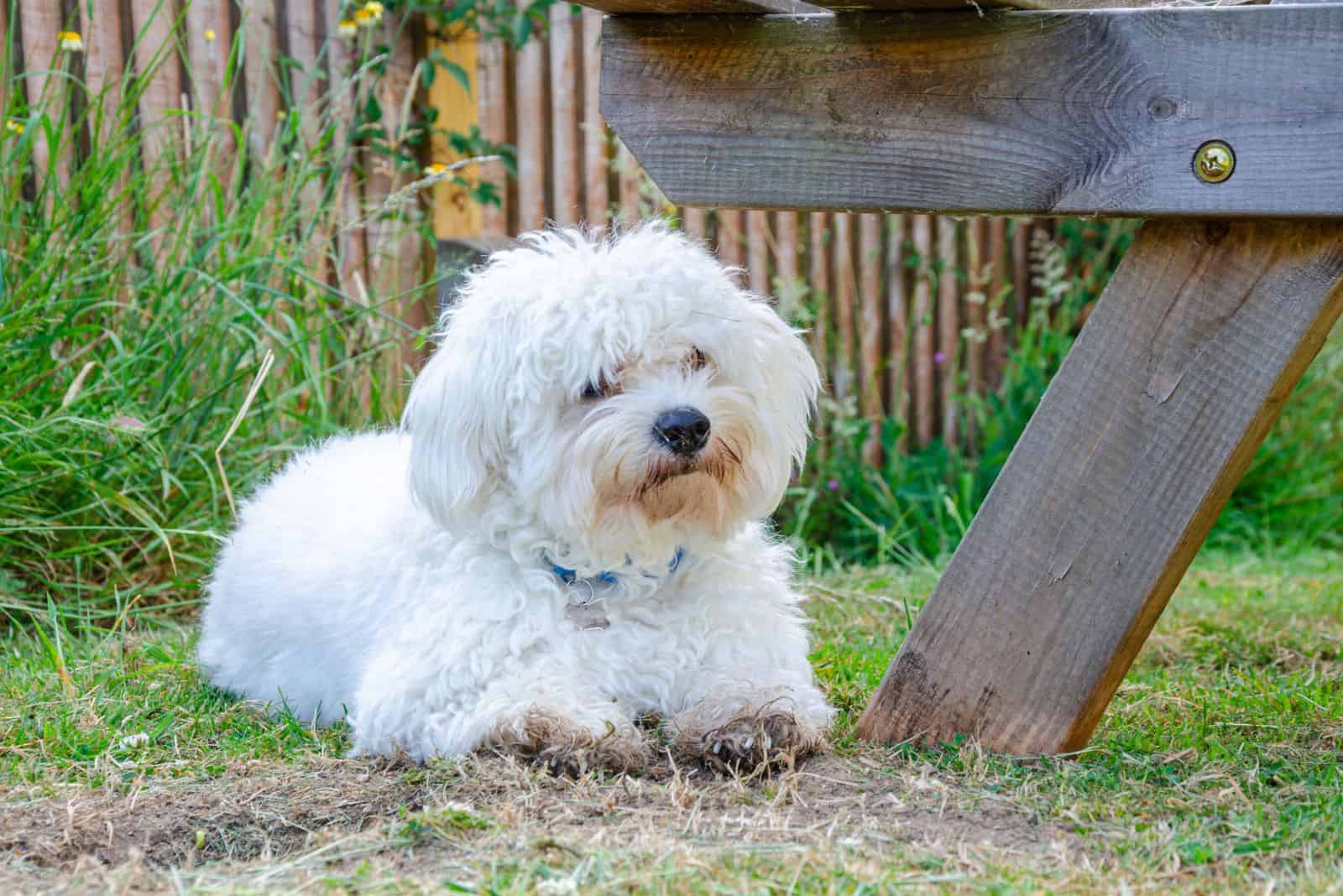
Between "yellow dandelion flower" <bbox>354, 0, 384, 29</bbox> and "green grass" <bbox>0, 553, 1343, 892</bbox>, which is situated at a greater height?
"yellow dandelion flower" <bbox>354, 0, 384, 29</bbox>

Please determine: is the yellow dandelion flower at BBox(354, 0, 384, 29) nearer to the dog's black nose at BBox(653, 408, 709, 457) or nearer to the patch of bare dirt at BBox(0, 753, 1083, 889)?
the dog's black nose at BBox(653, 408, 709, 457)

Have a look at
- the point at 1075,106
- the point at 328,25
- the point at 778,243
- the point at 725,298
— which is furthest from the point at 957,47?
the point at 778,243

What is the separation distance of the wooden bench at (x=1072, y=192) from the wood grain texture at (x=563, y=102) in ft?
9.21

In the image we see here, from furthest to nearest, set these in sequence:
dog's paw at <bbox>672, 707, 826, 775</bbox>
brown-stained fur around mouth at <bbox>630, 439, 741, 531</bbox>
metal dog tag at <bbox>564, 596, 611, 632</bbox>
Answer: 1. metal dog tag at <bbox>564, 596, 611, 632</bbox>
2. brown-stained fur around mouth at <bbox>630, 439, 741, 531</bbox>
3. dog's paw at <bbox>672, 707, 826, 775</bbox>

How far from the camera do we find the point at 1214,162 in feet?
7.08

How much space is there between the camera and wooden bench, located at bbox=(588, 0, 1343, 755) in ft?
7.07

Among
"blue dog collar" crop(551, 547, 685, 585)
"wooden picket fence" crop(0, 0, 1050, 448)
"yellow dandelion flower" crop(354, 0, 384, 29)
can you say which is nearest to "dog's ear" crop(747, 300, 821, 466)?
"blue dog collar" crop(551, 547, 685, 585)

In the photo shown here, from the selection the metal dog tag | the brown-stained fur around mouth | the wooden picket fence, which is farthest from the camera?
the wooden picket fence

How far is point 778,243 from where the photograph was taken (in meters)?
5.83

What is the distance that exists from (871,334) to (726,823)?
417cm

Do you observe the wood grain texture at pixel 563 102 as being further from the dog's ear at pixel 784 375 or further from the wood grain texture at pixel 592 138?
the dog's ear at pixel 784 375

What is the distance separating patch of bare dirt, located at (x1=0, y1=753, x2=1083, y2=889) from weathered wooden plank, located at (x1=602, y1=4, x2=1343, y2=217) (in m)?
0.94

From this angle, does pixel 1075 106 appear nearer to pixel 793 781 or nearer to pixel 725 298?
pixel 725 298

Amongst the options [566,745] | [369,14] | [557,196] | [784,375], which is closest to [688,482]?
[784,375]
